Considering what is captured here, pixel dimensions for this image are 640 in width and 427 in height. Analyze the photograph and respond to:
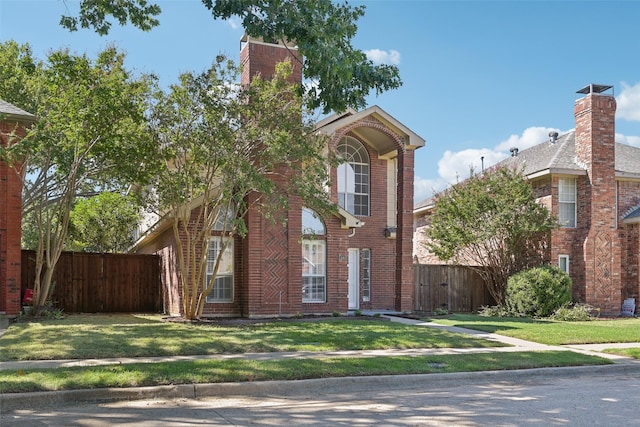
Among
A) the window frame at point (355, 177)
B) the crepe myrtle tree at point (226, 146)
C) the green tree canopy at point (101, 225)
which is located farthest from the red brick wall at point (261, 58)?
the green tree canopy at point (101, 225)

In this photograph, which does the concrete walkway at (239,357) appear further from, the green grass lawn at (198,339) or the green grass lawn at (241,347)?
the green grass lawn at (198,339)

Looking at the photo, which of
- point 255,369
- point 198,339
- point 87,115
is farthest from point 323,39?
point 87,115

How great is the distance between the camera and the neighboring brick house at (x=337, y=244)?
60.0 feet

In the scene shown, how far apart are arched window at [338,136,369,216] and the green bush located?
20.1 ft

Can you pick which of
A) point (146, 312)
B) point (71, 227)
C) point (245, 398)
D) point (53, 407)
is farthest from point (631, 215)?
point (71, 227)

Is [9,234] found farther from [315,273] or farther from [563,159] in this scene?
[563,159]

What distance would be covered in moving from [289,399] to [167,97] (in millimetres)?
9550

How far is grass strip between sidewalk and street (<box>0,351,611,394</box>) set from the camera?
8055 millimetres

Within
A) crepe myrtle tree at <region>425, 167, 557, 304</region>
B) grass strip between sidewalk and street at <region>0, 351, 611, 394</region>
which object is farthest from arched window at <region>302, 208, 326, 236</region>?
grass strip between sidewalk and street at <region>0, 351, 611, 394</region>

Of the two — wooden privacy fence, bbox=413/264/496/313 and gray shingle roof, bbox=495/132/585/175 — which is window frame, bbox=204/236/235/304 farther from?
gray shingle roof, bbox=495/132/585/175

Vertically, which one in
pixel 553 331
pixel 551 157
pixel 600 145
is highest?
pixel 600 145

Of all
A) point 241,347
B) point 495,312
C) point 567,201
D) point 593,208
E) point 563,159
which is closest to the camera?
point 241,347

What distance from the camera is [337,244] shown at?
19.5 metres

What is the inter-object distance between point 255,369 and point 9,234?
1037 cm
